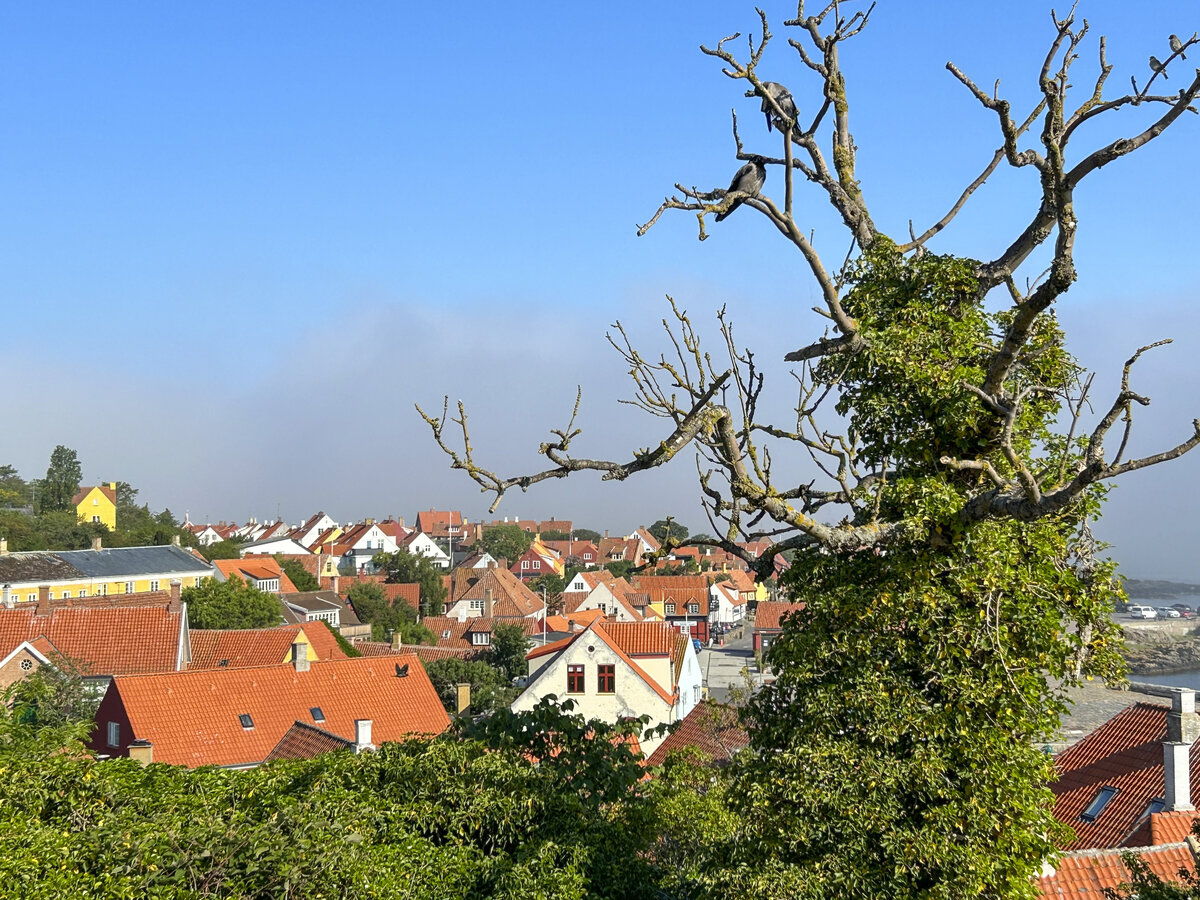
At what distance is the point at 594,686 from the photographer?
1164 inches

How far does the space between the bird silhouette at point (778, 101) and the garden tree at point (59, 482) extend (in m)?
96.1

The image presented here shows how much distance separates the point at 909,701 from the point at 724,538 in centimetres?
158

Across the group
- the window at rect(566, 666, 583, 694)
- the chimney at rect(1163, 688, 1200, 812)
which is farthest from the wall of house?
the chimney at rect(1163, 688, 1200, 812)

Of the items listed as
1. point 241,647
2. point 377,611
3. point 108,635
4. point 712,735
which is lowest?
A: point 377,611

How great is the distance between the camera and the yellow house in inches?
3775

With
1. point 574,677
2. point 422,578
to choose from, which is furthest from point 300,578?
point 574,677

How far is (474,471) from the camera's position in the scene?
669 cm

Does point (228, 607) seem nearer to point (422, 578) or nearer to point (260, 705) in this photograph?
point (260, 705)

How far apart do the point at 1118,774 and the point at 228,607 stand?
36822mm

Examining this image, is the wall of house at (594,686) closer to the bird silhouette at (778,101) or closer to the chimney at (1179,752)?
the chimney at (1179,752)

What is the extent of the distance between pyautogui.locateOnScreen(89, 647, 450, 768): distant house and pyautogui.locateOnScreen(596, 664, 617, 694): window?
14.6ft

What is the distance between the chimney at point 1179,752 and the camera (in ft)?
49.0

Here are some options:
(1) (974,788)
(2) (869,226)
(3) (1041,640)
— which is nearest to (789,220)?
(2) (869,226)

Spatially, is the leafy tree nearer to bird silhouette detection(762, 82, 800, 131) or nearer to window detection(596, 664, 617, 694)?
window detection(596, 664, 617, 694)
